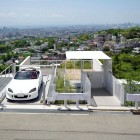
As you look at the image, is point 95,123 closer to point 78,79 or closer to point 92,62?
point 78,79

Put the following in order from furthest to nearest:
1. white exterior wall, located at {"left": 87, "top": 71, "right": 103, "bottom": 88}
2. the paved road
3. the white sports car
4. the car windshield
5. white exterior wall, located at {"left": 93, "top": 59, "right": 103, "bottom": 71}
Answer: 1. white exterior wall, located at {"left": 93, "top": 59, "right": 103, "bottom": 71}
2. white exterior wall, located at {"left": 87, "top": 71, "right": 103, "bottom": 88}
3. the car windshield
4. the white sports car
5. the paved road

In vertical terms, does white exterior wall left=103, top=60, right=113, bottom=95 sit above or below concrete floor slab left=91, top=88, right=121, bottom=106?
above

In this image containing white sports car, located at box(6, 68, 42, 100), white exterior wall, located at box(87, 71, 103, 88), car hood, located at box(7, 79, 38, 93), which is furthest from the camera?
white exterior wall, located at box(87, 71, 103, 88)

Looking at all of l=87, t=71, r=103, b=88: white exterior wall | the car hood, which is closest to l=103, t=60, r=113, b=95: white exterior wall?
l=87, t=71, r=103, b=88: white exterior wall

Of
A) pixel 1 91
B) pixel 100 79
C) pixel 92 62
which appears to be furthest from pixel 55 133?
pixel 92 62

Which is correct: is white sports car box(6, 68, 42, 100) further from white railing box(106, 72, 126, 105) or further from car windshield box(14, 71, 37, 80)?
white railing box(106, 72, 126, 105)

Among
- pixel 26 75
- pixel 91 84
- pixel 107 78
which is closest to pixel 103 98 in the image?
pixel 107 78
